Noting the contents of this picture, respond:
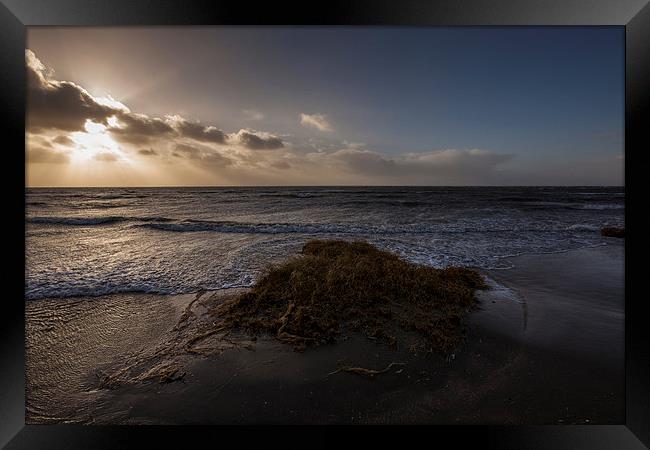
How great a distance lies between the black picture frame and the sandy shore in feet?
0.78

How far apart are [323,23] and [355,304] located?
3138 millimetres

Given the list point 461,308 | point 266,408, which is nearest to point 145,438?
point 266,408

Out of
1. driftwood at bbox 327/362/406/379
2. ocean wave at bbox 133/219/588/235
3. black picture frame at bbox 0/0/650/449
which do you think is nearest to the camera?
black picture frame at bbox 0/0/650/449

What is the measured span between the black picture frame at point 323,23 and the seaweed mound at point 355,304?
103cm

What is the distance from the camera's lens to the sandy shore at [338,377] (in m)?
2.05

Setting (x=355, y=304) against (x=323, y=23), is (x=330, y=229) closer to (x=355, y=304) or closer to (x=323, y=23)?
(x=355, y=304)

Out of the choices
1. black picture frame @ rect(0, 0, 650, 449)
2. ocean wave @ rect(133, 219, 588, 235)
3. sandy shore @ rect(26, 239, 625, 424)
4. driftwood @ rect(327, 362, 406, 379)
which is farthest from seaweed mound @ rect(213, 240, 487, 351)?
ocean wave @ rect(133, 219, 588, 235)

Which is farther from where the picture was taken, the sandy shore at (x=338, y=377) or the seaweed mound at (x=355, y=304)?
the seaweed mound at (x=355, y=304)

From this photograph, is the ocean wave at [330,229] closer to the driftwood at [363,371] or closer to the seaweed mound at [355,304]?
the seaweed mound at [355,304]

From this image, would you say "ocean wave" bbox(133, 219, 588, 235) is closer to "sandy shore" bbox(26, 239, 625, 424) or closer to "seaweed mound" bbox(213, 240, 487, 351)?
"seaweed mound" bbox(213, 240, 487, 351)

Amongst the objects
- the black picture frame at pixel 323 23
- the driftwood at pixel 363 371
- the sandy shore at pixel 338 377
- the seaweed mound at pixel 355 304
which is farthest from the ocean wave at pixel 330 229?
the black picture frame at pixel 323 23

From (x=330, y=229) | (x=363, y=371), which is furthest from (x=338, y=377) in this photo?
(x=330, y=229)

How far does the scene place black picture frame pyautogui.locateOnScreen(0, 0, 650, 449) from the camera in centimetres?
178
